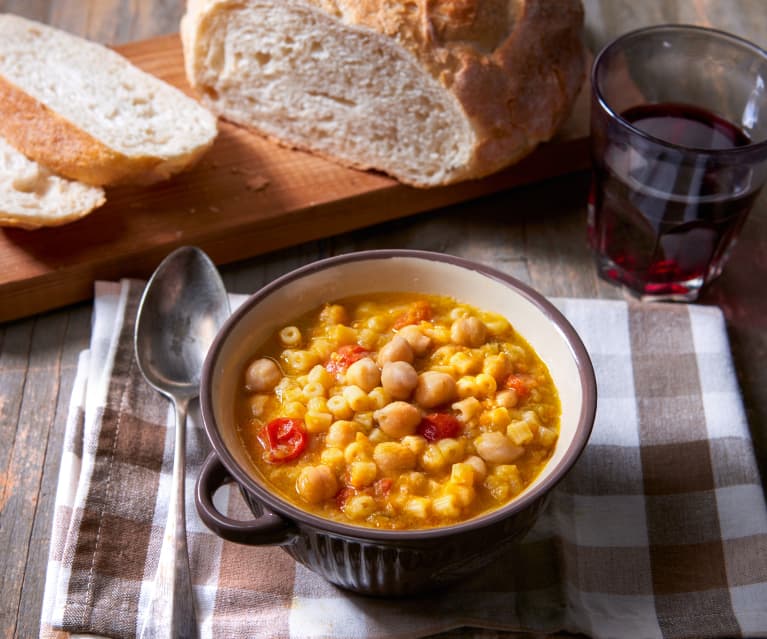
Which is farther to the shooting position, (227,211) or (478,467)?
(227,211)

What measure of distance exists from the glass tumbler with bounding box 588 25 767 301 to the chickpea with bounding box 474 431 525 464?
58.4 inches

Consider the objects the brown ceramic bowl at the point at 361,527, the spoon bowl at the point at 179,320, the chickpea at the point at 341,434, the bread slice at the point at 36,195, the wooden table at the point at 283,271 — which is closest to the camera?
the brown ceramic bowl at the point at 361,527

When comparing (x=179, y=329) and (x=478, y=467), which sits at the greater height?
(x=478, y=467)

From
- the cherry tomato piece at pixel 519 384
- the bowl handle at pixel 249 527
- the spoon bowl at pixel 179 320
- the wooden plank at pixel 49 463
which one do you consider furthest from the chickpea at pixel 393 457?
the wooden plank at pixel 49 463

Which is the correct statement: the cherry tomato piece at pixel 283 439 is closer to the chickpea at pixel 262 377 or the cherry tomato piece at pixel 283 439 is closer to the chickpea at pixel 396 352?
the chickpea at pixel 262 377

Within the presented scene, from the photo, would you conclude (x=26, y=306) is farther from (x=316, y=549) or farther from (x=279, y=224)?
(x=316, y=549)

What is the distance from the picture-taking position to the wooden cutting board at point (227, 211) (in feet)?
A: 12.0

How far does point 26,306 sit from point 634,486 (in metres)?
2.42

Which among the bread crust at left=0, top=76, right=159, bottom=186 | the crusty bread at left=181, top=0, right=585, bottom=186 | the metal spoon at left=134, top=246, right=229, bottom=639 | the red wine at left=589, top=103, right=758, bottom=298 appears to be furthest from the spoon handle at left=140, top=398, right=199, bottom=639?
the red wine at left=589, top=103, right=758, bottom=298

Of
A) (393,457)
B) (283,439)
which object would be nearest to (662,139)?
(393,457)

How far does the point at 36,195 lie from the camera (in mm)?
3715

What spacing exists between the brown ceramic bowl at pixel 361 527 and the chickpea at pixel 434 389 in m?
0.33

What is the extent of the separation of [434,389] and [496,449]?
0.24 meters

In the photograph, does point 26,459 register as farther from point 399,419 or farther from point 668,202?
point 668,202
